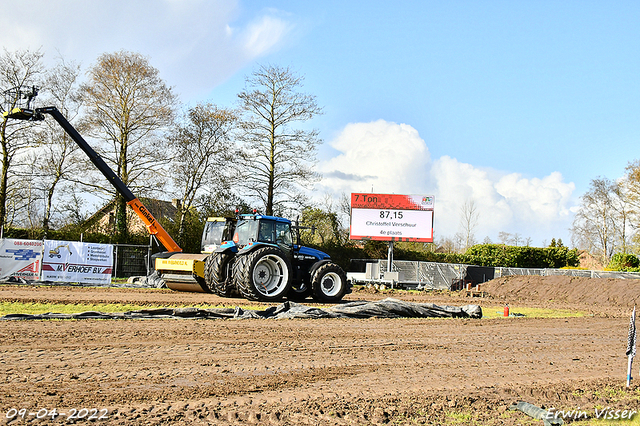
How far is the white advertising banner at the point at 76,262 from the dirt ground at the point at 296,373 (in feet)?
41.3

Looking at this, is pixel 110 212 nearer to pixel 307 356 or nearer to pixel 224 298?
pixel 224 298

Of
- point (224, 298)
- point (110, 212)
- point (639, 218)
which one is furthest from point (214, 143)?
point (639, 218)

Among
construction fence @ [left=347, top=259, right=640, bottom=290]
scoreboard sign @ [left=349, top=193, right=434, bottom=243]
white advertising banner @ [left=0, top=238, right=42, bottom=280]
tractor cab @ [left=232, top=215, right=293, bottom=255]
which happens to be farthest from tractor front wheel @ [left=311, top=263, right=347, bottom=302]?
scoreboard sign @ [left=349, top=193, right=434, bottom=243]

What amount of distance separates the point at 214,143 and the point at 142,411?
2776cm

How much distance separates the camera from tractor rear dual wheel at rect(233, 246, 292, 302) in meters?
13.5

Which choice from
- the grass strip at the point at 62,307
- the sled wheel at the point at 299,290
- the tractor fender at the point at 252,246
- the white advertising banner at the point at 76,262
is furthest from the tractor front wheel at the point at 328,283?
the white advertising banner at the point at 76,262

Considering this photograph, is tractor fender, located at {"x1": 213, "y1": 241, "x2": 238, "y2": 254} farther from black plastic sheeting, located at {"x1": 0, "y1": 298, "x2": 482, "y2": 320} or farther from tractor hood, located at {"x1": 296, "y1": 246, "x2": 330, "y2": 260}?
black plastic sheeting, located at {"x1": 0, "y1": 298, "x2": 482, "y2": 320}

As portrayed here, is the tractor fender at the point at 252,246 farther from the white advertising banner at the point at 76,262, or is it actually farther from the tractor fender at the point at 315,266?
the white advertising banner at the point at 76,262

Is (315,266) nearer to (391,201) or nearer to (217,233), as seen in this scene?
(217,233)

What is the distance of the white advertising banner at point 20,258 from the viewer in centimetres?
1914

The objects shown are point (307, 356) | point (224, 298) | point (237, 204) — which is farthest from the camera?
point (237, 204)

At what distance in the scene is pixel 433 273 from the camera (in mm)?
32906

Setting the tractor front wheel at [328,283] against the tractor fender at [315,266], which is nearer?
the tractor front wheel at [328,283]

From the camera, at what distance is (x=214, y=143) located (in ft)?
102
